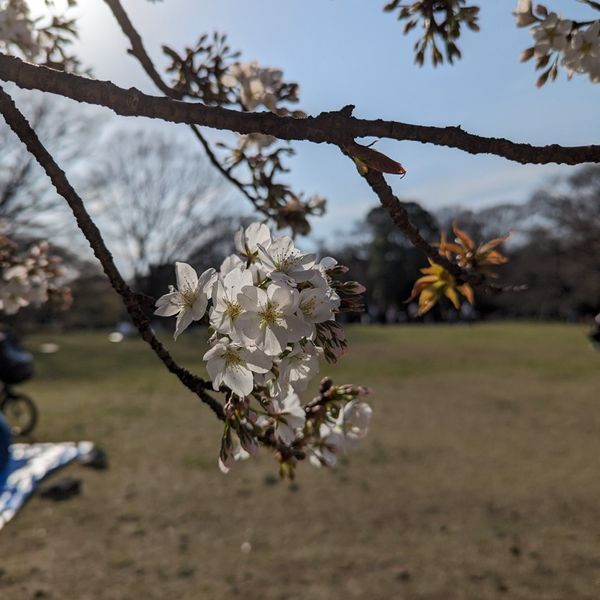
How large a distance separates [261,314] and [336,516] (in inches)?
176

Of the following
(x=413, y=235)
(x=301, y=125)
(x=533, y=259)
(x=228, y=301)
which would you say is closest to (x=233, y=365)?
(x=228, y=301)

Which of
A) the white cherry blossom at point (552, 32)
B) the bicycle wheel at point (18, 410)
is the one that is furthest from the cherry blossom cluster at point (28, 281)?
the bicycle wheel at point (18, 410)

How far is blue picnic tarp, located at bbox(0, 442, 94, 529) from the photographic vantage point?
513cm

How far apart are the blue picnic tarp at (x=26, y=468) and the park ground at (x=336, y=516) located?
6.2 inches

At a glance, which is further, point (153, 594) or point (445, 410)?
point (445, 410)

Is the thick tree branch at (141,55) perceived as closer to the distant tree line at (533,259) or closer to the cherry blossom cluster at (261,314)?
the cherry blossom cluster at (261,314)

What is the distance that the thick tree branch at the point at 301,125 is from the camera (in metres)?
1.20

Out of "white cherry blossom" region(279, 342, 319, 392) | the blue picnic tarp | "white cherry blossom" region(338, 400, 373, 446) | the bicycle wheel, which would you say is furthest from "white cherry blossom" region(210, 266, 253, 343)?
the bicycle wheel

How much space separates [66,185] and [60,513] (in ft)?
A: 15.1

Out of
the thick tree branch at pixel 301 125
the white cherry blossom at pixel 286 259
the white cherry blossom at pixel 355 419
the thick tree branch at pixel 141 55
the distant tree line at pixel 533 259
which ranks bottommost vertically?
the distant tree line at pixel 533 259

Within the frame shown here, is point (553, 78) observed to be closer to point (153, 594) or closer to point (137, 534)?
point (153, 594)

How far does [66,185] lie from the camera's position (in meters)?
1.41

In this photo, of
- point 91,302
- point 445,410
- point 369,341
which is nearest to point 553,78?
point 445,410

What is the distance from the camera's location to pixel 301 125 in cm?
121
